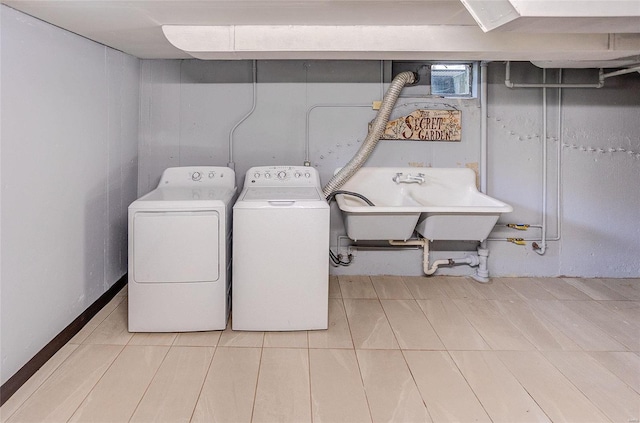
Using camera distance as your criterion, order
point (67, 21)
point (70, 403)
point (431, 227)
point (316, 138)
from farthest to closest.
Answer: point (316, 138) → point (431, 227) → point (67, 21) → point (70, 403)

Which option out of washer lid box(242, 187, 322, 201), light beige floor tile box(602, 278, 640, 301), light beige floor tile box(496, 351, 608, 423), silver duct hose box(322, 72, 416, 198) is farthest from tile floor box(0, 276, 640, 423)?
silver duct hose box(322, 72, 416, 198)

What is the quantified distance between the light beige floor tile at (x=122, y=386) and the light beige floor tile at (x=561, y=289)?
257 centimetres

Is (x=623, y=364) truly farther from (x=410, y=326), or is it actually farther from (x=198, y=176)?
(x=198, y=176)

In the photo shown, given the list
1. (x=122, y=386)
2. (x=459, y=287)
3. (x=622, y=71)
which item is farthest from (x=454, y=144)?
(x=122, y=386)

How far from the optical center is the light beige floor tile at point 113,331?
232 centimetres

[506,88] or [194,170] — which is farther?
[506,88]

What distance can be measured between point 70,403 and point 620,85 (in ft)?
13.1

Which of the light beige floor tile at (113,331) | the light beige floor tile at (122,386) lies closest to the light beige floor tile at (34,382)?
the light beige floor tile at (113,331)

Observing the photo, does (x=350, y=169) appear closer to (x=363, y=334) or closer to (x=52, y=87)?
(x=363, y=334)

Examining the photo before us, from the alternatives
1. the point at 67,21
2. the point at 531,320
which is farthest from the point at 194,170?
the point at 531,320

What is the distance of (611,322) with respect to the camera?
2639 mm

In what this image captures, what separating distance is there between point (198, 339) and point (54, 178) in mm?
1071

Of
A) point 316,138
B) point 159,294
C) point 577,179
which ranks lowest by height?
point 159,294

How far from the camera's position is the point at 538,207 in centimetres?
343
